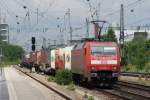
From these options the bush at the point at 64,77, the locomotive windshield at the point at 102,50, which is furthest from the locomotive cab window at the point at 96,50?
the bush at the point at 64,77

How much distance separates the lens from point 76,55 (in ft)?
124

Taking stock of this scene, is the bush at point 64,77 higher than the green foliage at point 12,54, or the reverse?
the green foliage at point 12,54

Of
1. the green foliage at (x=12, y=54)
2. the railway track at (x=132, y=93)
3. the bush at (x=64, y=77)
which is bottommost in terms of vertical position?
the railway track at (x=132, y=93)

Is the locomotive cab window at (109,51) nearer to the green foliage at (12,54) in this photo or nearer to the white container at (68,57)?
the white container at (68,57)

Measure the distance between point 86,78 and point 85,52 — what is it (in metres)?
1.68

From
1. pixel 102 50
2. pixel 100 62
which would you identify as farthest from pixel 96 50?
pixel 100 62

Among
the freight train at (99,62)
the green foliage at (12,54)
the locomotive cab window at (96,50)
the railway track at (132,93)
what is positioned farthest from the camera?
the green foliage at (12,54)

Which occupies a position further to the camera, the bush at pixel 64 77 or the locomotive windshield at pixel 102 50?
the bush at pixel 64 77

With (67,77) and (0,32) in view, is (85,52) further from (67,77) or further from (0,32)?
(0,32)

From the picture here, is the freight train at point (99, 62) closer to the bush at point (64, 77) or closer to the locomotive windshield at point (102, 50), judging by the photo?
the locomotive windshield at point (102, 50)

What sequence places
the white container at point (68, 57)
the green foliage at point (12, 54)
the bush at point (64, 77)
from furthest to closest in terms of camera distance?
the green foliage at point (12, 54) < the white container at point (68, 57) < the bush at point (64, 77)

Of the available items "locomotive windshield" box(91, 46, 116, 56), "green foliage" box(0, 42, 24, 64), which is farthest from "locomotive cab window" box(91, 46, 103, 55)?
"green foliage" box(0, 42, 24, 64)

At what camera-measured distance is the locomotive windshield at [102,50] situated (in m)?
33.6

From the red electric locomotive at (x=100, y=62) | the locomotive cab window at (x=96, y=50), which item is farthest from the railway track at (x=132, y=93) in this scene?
the locomotive cab window at (x=96, y=50)
